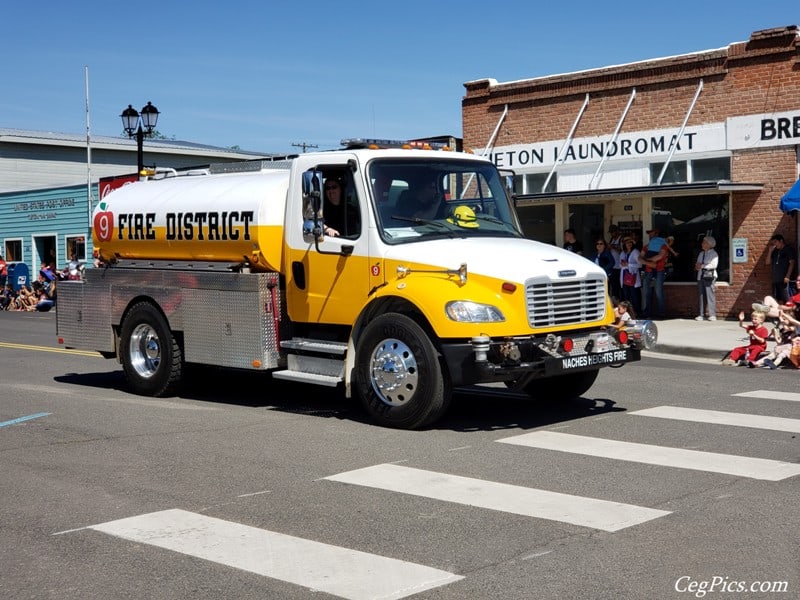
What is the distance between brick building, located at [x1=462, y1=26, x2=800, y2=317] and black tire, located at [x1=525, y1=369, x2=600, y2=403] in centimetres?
1128

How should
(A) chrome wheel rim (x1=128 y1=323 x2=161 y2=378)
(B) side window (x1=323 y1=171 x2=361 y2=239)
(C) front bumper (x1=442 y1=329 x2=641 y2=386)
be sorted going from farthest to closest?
1. (A) chrome wheel rim (x1=128 y1=323 x2=161 y2=378)
2. (B) side window (x1=323 y1=171 x2=361 y2=239)
3. (C) front bumper (x1=442 y1=329 x2=641 y2=386)

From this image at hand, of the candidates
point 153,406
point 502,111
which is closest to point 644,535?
point 153,406

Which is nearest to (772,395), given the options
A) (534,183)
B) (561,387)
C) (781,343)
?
(561,387)

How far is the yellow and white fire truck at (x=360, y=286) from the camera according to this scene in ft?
30.2

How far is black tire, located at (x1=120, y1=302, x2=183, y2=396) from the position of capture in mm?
11766

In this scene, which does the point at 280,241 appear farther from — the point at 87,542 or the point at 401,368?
the point at 87,542

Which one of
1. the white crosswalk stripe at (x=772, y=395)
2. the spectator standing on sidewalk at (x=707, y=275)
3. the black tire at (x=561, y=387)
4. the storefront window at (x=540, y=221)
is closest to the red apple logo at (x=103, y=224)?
the black tire at (x=561, y=387)

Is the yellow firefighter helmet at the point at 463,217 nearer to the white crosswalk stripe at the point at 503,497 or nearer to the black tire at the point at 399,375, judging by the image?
the black tire at the point at 399,375

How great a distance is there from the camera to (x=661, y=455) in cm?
830

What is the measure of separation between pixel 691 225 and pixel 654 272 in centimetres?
126

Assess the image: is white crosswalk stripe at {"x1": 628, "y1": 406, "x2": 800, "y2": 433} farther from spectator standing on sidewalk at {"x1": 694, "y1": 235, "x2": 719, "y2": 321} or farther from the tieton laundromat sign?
the tieton laundromat sign

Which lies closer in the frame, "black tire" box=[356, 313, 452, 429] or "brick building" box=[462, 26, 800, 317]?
"black tire" box=[356, 313, 452, 429]

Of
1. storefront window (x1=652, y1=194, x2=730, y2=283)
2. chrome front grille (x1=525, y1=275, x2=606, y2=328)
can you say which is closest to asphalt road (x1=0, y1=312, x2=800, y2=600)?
chrome front grille (x1=525, y1=275, x2=606, y2=328)

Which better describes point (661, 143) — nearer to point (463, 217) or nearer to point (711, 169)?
point (711, 169)
